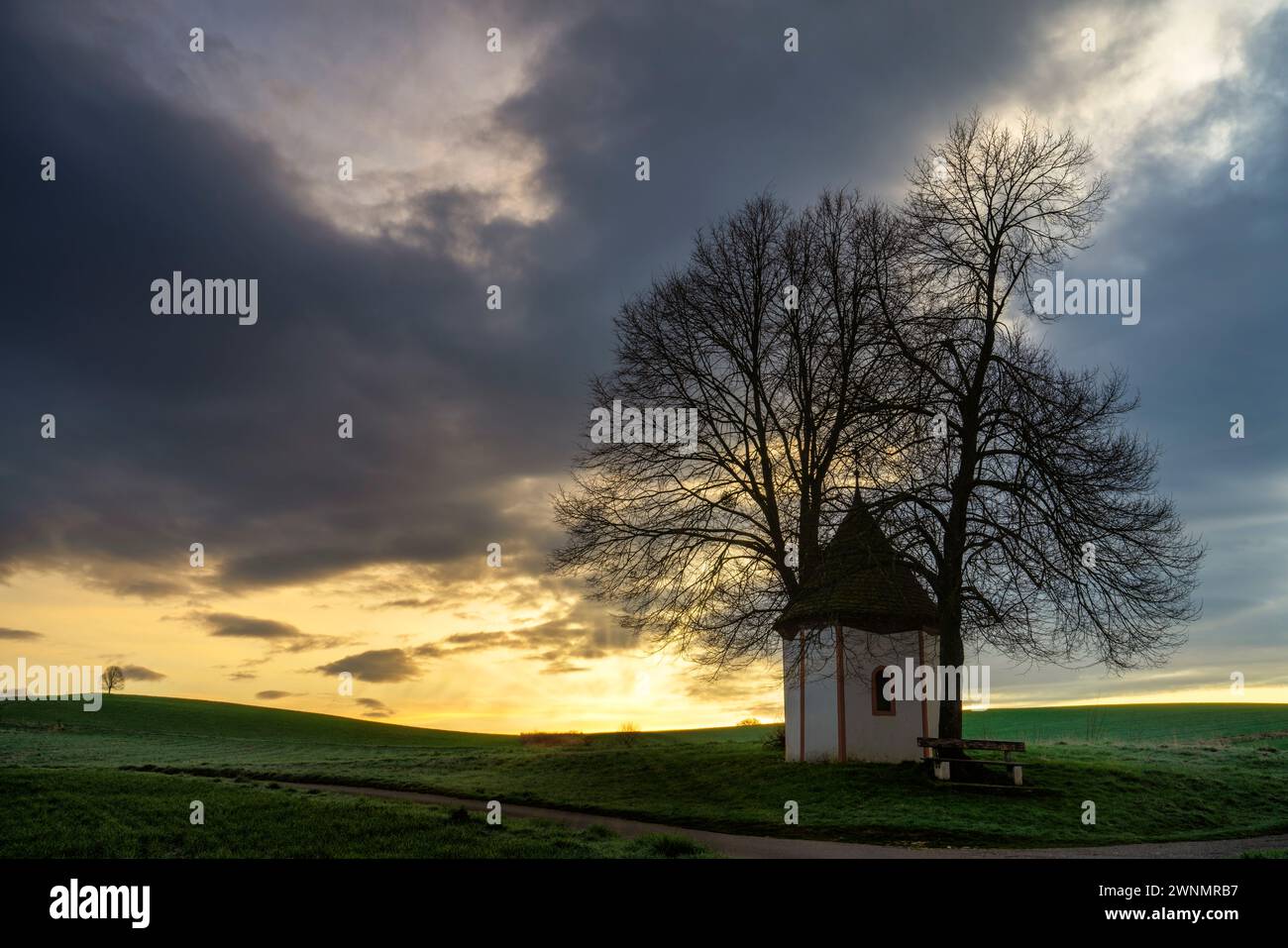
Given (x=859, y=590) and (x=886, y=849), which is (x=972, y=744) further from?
(x=886, y=849)

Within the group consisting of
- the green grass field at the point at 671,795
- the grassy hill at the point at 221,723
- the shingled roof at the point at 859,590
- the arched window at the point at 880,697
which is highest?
Answer: the shingled roof at the point at 859,590

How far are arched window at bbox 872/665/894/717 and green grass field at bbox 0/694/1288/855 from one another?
7.22ft

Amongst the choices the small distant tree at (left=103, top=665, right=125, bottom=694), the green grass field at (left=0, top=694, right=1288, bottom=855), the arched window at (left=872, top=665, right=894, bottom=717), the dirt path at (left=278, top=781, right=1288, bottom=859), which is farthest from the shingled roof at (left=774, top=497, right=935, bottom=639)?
the small distant tree at (left=103, top=665, right=125, bottom=694)

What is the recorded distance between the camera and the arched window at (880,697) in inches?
1133

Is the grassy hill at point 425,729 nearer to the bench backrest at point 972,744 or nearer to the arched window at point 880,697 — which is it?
the arched window at point 880,697

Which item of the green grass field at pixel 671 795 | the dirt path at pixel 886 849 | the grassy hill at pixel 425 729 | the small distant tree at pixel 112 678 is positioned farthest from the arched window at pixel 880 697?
the small distant tree at pixel 112 678

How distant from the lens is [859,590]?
95.8 ft

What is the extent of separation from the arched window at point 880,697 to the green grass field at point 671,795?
2.20 m

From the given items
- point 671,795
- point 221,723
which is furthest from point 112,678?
point 671,795

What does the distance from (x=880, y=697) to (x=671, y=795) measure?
8.05 metres

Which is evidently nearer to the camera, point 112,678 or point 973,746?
point 973,746

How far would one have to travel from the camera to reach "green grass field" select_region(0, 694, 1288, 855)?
1672 centimetres
